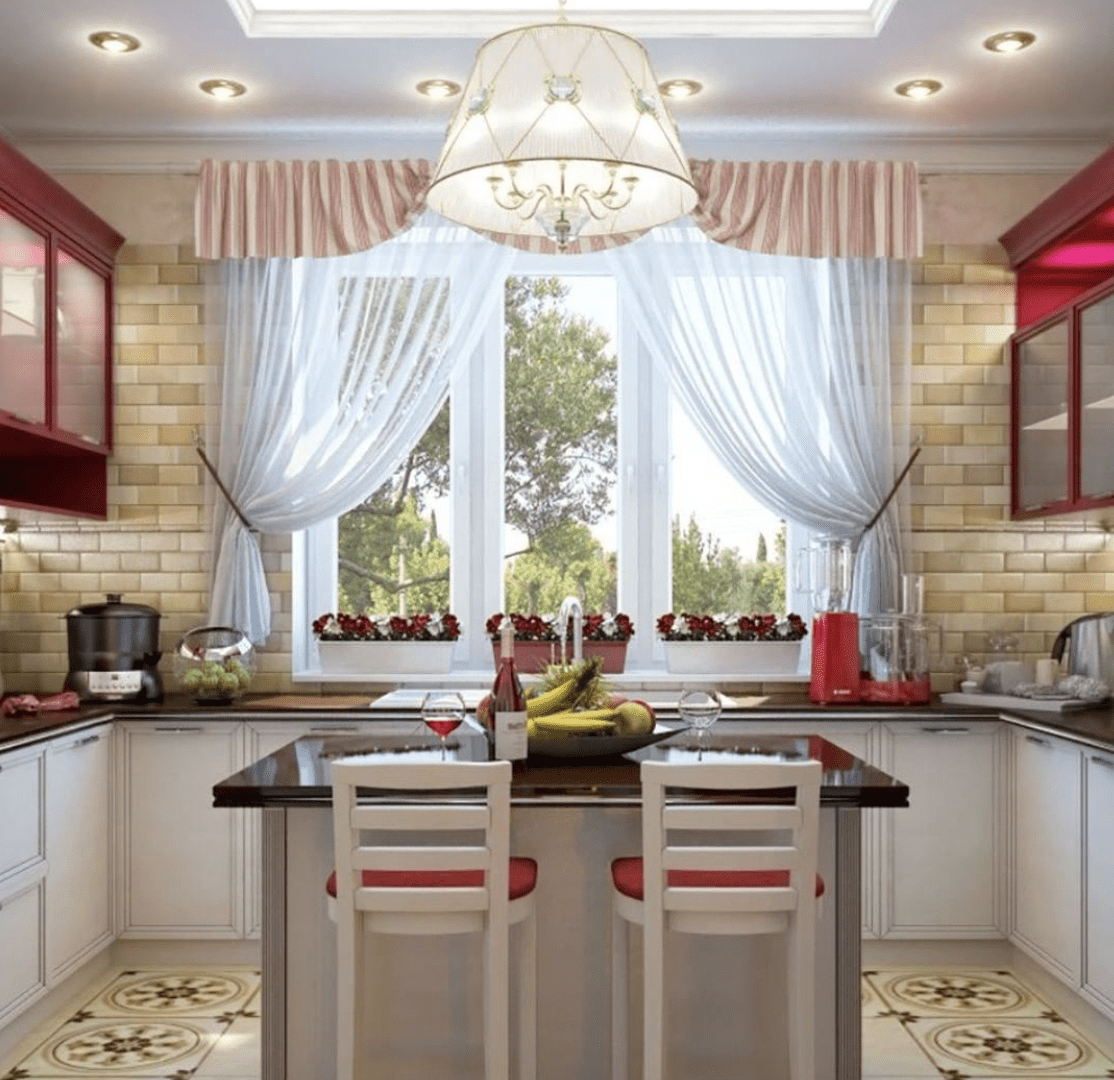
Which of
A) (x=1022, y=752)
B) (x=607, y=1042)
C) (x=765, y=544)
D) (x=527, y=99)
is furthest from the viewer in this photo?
(x=765, y=544)

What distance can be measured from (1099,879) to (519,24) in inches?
118

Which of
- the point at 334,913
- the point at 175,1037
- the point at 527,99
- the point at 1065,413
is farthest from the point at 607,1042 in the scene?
the point at 1065,413

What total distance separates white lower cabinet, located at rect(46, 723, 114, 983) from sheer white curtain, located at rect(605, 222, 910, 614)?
2413 mm

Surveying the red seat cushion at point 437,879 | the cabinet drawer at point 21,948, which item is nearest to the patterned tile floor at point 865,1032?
the cabinet drawer at point 21,948

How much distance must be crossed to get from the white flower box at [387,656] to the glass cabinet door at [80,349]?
1.15m

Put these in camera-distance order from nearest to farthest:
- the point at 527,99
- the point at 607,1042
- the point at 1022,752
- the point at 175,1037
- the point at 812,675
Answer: the point at 527,99 → the point at 607,1042 → the point at 175,1037 → the point at 1022,752 → the point at 812,675

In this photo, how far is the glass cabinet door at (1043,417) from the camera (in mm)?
4836

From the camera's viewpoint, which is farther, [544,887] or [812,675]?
[812,675]

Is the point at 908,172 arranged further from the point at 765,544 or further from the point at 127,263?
the point at 127,263

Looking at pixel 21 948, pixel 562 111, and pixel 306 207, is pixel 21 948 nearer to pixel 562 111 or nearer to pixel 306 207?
pixel 306 207

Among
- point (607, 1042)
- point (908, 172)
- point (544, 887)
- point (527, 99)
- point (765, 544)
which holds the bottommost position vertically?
point (607, 1042)

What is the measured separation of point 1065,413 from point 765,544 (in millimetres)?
1263

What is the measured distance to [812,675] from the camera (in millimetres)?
5113

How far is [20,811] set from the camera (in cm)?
401
